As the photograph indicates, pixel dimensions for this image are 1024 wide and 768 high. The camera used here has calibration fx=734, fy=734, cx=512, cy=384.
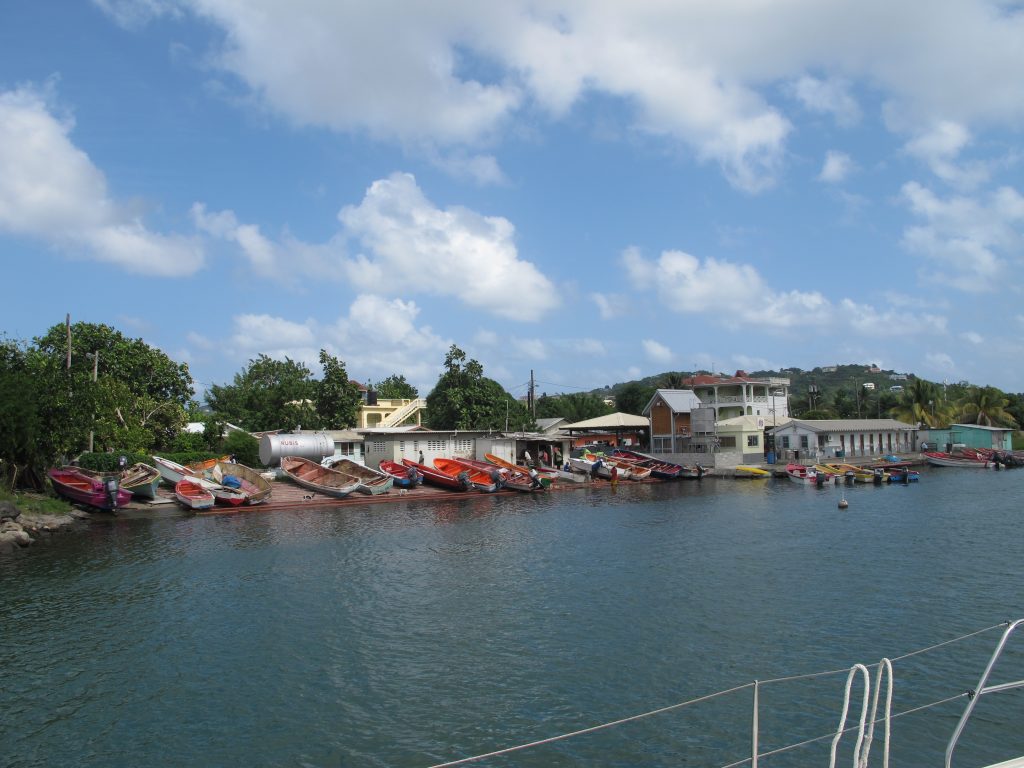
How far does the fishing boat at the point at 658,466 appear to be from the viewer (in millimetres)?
58594

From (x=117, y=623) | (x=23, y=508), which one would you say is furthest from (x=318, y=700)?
(x=23, y=508)

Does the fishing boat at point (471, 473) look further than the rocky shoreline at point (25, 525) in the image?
Yes

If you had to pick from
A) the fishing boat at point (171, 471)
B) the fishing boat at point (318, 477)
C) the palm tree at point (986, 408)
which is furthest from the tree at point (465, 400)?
the palm tree at point (986, 408)

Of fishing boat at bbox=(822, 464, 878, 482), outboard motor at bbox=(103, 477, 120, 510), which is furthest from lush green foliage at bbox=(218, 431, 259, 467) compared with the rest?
fishing boat at bbox=(822, 464, 878, 482)

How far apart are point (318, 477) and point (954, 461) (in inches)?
2350

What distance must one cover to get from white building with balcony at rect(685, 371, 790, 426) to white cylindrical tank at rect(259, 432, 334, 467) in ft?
134

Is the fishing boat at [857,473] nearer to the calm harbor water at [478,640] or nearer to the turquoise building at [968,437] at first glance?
the calm harbor water at [478,640]

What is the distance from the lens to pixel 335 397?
57594 millimetres

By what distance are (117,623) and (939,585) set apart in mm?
22516

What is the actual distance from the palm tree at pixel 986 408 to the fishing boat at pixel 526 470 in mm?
63039

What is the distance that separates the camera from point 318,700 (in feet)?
44.5

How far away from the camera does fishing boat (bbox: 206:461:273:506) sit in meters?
39.1

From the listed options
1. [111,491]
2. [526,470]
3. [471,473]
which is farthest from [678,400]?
A: [111,491]

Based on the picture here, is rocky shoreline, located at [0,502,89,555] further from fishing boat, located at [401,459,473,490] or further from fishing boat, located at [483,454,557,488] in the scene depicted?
fishing boat, located at [483,454,557,488]
